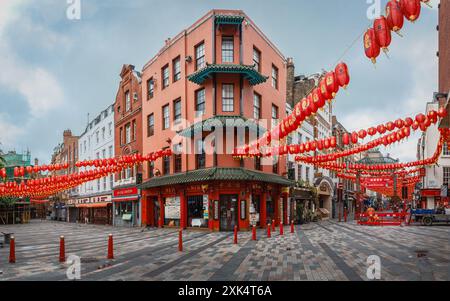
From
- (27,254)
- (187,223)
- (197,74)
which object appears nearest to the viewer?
(27,254)

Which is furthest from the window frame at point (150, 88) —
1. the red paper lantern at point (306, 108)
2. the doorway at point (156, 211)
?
the red paper lantern at point (306, 108)

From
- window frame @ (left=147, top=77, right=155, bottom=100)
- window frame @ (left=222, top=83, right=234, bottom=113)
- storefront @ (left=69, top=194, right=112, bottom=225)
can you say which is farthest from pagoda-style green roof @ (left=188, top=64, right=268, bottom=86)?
storefront @ (left=69, top=194, right=112, bottom=225)

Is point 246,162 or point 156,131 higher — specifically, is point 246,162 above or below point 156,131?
below

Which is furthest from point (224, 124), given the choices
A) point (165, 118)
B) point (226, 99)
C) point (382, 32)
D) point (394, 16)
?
point (394, 16)

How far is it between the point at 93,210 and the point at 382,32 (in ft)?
147

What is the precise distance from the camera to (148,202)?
100ft

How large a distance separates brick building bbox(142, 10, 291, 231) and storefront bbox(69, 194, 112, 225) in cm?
1270

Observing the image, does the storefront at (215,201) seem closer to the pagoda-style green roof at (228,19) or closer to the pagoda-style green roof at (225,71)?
the pagoda-style green roof at (225,71)

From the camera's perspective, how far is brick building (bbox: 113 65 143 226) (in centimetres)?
3288

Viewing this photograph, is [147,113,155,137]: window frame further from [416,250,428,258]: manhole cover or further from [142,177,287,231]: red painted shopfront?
[416,250,428,258]: manhole cover

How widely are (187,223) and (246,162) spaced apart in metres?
6.60
